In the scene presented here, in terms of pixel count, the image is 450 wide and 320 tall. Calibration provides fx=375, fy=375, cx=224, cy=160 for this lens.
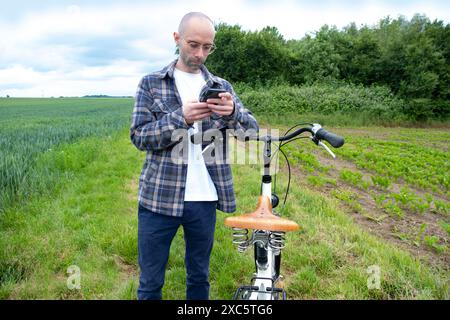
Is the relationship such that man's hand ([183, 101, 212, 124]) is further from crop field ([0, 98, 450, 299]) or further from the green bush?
the green bush

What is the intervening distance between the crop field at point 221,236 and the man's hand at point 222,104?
182 cm

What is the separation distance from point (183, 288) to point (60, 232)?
68.3 inches

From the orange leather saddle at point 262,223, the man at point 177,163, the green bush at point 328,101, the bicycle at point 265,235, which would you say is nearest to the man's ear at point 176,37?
the man at point 177,163

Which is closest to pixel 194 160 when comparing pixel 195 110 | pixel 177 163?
pixel 177 163

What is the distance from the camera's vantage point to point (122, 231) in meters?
4.08

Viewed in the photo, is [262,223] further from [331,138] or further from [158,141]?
[158,141]

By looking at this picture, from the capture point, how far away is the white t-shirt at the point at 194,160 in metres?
2.20

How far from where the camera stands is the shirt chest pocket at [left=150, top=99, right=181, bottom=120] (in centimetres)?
210

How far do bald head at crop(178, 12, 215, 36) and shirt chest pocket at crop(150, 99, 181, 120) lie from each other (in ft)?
1.24

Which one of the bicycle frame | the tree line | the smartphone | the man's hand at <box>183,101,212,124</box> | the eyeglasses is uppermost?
the tree line

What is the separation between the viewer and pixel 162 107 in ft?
6.89

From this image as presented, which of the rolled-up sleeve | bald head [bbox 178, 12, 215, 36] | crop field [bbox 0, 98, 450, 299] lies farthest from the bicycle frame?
crop field [bbox 0, 98, 450, 299]

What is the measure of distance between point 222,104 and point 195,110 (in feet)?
0.46
